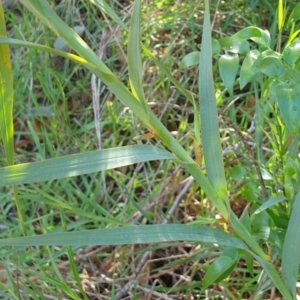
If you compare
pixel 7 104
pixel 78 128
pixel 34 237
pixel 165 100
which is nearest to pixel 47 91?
pixel 78 128

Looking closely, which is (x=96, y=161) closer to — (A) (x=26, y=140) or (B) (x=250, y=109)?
(B) (x=250, y=109)

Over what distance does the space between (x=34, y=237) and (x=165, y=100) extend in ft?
3.09

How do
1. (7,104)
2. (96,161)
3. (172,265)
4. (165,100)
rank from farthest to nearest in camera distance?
(165,100)
(172,265)
(7,104)
(96,161)

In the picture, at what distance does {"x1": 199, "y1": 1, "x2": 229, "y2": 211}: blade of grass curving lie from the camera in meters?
0.64

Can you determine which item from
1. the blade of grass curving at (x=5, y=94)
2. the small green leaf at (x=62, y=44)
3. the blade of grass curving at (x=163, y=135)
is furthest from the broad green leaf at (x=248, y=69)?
the small green leaf at (x=62, y=44)

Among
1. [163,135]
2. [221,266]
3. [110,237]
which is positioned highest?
[163,135]

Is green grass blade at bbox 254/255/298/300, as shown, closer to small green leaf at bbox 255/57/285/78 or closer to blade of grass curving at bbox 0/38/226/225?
blade of grass curving at bbox 0/38/226/225

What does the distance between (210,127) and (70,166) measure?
0.17 meters

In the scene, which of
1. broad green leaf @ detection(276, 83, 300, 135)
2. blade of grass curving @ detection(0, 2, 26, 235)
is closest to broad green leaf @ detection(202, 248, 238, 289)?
broad green leaf @ detection(276, 83, 300, 135)

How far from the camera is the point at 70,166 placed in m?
0.60

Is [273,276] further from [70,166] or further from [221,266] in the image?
[70,166]

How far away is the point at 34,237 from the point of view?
64 centimetres

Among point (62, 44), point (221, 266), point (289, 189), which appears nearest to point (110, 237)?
point (221, 266)

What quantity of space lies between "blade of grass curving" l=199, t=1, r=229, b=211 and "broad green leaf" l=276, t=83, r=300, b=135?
0.26 feet
